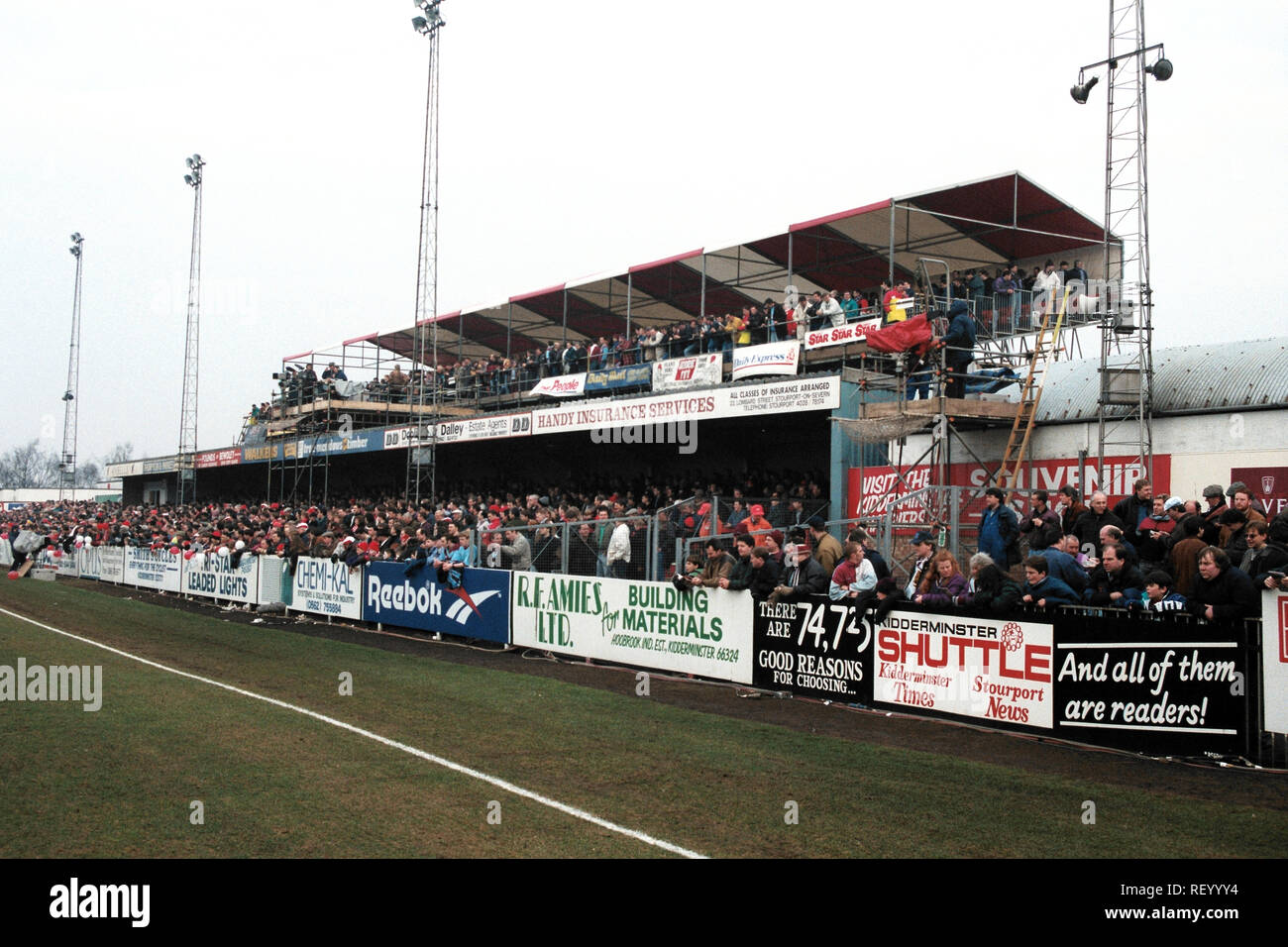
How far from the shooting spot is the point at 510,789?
8.16 metres

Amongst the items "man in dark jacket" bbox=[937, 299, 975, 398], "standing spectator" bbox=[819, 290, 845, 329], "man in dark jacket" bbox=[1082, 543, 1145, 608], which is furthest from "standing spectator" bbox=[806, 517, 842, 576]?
"standing spectator" bbox=[819, 290, 845, 329]

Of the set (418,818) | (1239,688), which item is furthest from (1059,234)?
(418,818)

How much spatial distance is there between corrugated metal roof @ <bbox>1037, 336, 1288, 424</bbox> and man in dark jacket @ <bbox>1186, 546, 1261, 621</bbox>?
824 cm

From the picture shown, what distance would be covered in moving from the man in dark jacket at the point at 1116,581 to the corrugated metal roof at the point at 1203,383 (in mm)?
7565

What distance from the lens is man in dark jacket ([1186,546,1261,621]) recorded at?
30.8 feet

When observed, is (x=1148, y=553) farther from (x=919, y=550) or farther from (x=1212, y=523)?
(x=919, y=550)

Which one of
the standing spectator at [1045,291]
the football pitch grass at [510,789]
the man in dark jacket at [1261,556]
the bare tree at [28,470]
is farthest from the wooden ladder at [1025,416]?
the bare tree at [28,470]

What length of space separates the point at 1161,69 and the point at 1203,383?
5051mm

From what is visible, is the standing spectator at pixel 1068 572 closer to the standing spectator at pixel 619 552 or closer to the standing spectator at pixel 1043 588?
the standing spectator at pixel 1043 588

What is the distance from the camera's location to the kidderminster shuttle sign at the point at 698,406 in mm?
21031

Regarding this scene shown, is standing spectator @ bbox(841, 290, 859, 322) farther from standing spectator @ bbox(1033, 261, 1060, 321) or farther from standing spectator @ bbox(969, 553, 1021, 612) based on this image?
standing spectator @ bbox(969, 553, 1021, 612)

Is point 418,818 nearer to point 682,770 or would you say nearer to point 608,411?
point 682,770

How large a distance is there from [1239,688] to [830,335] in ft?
46.7
